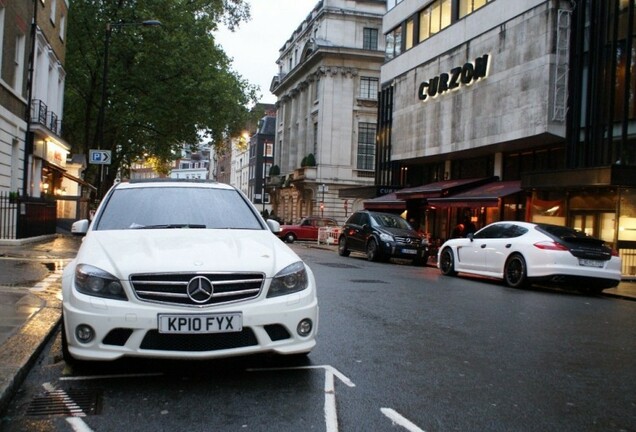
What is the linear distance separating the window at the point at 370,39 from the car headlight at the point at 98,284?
53071 mm

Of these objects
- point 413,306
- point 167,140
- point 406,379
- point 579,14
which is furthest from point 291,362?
point 167,140

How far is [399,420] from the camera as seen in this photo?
3.76m

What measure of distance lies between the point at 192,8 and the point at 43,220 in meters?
20.7

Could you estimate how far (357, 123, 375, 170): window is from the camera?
54531 millimetres

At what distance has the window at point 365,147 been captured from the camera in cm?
5453

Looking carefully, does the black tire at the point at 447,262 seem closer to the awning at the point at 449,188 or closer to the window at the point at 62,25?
the awning at the point at 449,188

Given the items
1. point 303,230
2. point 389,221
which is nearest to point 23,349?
point 389,221

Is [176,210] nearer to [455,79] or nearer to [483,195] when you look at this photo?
[483,195]

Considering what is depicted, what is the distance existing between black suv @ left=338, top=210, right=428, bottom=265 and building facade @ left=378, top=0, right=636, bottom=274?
3.39m

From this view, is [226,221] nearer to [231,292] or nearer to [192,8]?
[231,292]

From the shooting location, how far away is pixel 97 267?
4.32 m

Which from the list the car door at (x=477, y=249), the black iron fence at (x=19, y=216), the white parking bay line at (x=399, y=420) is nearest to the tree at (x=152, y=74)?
the black iron fence at (x=19, y=216)

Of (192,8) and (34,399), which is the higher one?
(192,8)

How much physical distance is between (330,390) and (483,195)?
747 inches
